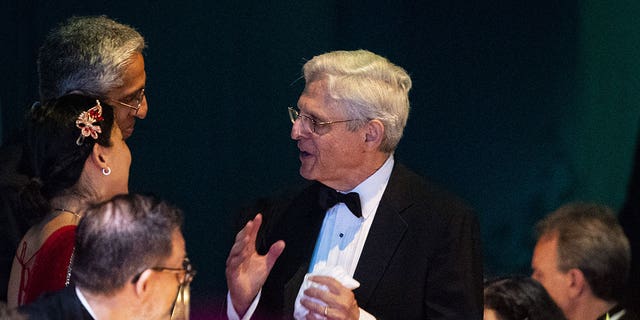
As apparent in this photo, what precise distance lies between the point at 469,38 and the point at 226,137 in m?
1.29

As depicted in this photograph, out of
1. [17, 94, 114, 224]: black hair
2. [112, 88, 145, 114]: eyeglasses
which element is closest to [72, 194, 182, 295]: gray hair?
[17, 94, 114, 224]: black hair

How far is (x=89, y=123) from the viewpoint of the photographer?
3.65 meters

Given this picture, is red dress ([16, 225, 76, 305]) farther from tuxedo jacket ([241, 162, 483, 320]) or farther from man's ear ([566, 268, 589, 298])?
man's ear ([566, 268, 589, 298])

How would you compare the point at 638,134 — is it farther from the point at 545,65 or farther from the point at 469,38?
the point at 469,38

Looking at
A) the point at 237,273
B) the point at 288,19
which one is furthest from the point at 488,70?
the point at 237,273

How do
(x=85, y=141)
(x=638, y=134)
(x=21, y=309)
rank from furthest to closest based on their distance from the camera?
1. (x=638, y=134)
2. (x=85, y=141)
3. (x=21, y=309)

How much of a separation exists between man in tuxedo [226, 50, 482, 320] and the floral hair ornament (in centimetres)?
60

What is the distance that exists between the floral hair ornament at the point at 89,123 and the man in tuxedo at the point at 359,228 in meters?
0.60

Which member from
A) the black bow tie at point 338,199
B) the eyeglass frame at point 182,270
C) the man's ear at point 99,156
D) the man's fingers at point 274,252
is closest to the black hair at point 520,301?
the black bow tie at point 338,199

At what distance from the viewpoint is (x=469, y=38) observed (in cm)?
521

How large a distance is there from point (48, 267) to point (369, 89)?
126 cm

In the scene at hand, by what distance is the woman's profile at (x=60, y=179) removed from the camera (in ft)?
11.1

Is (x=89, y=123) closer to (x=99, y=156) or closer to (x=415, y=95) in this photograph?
(x=99, y=156)

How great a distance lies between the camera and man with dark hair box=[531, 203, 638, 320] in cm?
439
